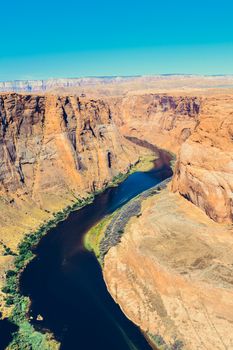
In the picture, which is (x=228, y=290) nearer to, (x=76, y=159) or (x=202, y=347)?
(x=202, y=347)

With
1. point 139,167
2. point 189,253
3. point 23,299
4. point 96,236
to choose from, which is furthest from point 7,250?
point 139,167

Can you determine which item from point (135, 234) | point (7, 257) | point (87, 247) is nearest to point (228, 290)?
point (135, 234)

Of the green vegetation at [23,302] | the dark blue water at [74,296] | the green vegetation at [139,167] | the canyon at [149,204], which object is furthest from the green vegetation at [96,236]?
the green vegetation at [139,167]

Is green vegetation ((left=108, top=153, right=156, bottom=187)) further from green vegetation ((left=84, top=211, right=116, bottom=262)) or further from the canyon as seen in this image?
green vegetation ((left=84, top=211, right=116, bottom=262))

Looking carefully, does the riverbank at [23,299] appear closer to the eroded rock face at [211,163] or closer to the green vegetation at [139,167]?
the green vegetation at [139,167]

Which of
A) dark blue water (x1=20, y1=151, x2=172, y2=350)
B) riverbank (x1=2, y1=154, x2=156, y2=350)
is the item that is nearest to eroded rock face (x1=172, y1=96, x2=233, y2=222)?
dark blue water (x1=20, y1=151, x2=172, y2=350)

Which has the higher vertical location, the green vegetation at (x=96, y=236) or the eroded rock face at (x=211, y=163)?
the eroded rock face at (x=211, y=163)

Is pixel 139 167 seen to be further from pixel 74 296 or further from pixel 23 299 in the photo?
pixel 23 299
